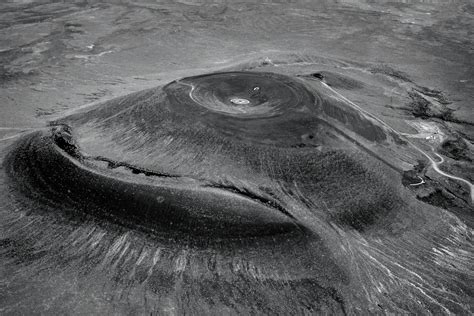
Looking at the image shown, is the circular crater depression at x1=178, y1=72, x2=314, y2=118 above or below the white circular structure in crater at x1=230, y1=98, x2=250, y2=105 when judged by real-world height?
above

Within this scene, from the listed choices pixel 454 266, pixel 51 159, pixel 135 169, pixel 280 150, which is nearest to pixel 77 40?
pixel 51 159

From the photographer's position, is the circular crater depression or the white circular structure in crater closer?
the circular crater depression

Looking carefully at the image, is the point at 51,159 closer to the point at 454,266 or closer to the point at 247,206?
the point at 247,206

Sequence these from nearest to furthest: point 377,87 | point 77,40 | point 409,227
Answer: point 409,227, point 377,87, point 77,40

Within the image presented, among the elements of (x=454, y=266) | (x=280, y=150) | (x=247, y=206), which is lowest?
(x=454, y=266)

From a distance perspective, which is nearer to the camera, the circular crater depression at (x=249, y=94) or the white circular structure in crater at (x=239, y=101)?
the circular crater depression at (x=249, y=94)

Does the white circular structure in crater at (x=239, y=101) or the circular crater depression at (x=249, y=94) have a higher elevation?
the circular crater depression at (x=249, y=94)

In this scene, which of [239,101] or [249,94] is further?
[249,94]

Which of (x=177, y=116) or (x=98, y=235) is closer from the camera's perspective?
(x=98, y=235)
